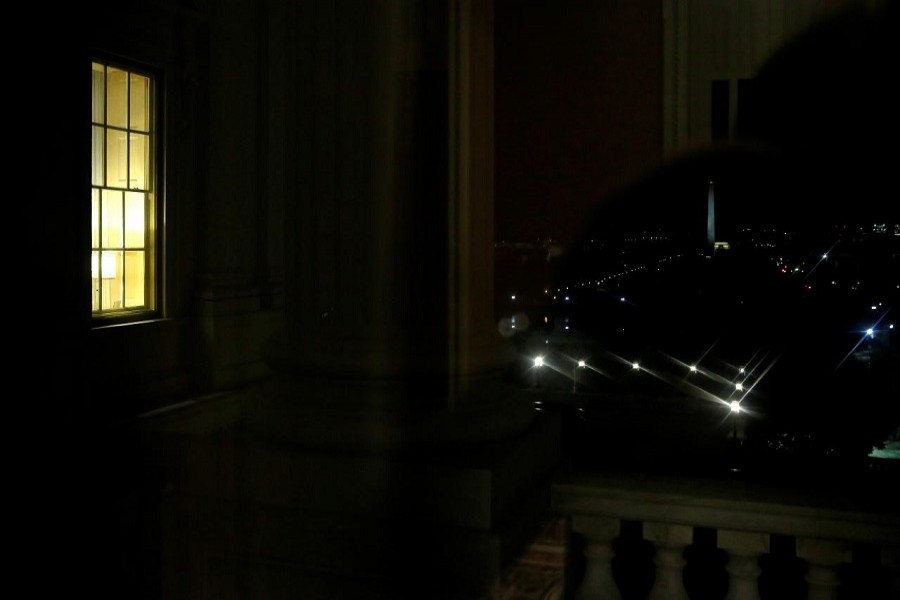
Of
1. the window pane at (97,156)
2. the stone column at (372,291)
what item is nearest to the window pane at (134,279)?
the window pane at (97,156)

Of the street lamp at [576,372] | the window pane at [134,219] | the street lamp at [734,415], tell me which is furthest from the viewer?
the street lamp at [576,372]

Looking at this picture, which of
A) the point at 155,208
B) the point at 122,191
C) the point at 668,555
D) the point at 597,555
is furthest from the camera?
the point at 155,208

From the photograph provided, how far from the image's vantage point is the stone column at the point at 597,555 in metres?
3.91

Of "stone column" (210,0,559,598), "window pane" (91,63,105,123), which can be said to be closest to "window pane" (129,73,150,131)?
"window pane" (91,63,105,123)

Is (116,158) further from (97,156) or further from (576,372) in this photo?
(576,372)

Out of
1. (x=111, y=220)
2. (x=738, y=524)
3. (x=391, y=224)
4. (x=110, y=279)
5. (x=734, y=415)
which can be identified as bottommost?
(x=734, y=415)

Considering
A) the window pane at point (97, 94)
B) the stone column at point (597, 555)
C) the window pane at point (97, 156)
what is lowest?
the stone column at point (597, 555)

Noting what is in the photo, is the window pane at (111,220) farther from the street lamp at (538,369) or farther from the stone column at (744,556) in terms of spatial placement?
the street lamp at (538,369)

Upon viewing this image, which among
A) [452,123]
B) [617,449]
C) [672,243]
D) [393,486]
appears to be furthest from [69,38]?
[672,243]

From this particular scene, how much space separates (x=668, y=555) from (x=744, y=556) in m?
0.31

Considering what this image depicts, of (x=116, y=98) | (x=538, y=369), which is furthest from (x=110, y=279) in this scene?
(x=538, y=369)

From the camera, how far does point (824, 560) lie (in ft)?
11.8

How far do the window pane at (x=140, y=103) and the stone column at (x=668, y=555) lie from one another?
6258 mm

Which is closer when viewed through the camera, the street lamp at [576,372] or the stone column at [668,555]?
the stone column at [668,555]
